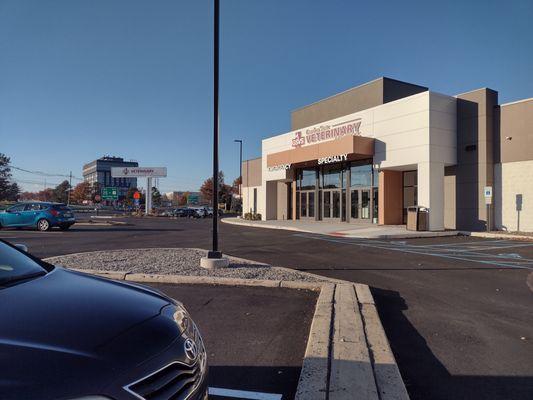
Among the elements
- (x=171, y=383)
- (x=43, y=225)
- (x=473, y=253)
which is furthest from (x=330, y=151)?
(x=171, y=383)

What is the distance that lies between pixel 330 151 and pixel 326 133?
2.80 metres

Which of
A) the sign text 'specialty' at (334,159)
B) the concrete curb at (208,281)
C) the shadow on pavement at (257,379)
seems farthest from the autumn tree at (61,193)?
the shadow on pavement at (257,379)

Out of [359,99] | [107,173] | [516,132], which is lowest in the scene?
[516,132]

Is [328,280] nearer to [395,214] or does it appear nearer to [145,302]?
[145,302]

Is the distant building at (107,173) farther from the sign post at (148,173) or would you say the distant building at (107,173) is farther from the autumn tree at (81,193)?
the sign post at (148,173)

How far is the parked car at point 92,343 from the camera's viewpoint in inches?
65.9

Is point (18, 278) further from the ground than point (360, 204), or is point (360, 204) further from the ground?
point (360, 204)

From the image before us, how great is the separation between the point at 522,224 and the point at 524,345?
1740cm

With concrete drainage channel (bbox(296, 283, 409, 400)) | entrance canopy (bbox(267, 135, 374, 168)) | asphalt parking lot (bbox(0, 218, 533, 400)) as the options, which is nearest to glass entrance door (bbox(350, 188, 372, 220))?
entrance canopy (bbox(267, 135, 374, 168))

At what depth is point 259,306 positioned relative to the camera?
19.8 feet

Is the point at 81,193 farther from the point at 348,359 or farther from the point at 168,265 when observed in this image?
the point at 348,359

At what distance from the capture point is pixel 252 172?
39219 mm

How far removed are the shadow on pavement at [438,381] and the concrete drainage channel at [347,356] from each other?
20cm

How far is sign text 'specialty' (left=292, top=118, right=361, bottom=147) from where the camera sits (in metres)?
25.1
